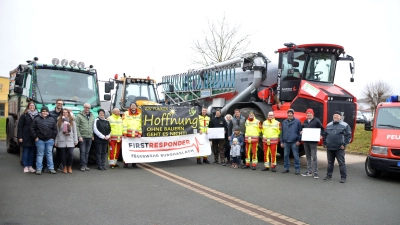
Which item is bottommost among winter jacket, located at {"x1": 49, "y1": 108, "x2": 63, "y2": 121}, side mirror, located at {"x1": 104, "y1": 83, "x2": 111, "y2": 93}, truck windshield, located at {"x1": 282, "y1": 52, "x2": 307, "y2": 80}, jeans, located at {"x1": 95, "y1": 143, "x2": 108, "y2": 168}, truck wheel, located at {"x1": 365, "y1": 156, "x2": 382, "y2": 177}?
truck wheel, located at {"x1": 365, "y1": 156, "x2": 382, "y2": 177}

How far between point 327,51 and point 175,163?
6.22 m

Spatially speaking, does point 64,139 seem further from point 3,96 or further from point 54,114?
point 3,96

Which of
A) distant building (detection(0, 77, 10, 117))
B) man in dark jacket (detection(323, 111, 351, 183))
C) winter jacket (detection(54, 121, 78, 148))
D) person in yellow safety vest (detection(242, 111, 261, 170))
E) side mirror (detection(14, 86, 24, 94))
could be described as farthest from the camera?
distant building (detection(0, 77, 10, 117))

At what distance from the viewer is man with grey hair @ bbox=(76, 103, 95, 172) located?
371 inches

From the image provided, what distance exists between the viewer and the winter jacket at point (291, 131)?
964 centimetres

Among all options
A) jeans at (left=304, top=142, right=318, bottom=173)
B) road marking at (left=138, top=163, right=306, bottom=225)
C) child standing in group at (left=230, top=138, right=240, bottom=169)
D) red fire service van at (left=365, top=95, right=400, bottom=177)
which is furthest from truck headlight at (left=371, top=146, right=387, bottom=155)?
road marking at (left=138, top=163, right=306, bottom=225)

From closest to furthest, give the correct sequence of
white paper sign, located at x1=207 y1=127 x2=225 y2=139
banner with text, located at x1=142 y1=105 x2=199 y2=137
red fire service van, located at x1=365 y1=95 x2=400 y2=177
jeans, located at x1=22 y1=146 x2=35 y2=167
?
red fire service van, located at x1=365 y1=95 x2=400 y2=177
jeans, located at x1=22 y1=146 x2=35 y2=167
banner with text, located at x1=142 y1=105 x2=199 y2=137
white paper sign, located at x1=207 y1=127 x2=225 y2=139

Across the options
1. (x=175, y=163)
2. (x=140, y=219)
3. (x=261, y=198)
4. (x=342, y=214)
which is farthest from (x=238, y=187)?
(x=175, y=163)

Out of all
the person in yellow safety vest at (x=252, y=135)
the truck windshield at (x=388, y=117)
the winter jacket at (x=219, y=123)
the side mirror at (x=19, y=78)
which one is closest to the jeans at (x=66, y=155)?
the side mirror at (x=19, y=78)

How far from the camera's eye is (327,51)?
11625mm

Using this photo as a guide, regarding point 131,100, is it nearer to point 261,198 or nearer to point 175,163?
point 175,163

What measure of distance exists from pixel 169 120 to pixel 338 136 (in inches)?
196

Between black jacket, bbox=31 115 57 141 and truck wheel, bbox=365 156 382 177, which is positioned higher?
black jacket, bbox=31 115 57 141

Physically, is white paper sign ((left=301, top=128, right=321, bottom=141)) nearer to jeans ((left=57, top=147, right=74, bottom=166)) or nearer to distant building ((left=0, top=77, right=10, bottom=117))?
jeans ((left=57, top=147, right=74, bottom=166))
